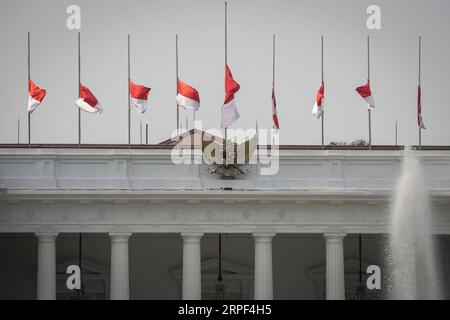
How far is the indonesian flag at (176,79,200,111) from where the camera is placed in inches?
3041

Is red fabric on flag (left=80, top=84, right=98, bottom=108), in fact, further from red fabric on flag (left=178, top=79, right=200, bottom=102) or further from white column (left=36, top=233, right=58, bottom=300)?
white column (left=36, top=233, right=58, bottom=300)

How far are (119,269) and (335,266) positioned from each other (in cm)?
959

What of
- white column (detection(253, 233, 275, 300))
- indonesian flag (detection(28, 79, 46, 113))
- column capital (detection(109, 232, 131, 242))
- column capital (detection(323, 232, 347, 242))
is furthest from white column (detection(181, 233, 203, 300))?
indonesian flag (detection(28, 79, 46, 113))

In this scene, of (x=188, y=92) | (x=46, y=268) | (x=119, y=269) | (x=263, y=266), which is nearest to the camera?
(x=46, y=268)

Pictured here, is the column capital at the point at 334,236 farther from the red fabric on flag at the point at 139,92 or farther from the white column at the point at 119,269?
the red fabric on flag at the point at 139,92

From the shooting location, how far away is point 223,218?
242 feet

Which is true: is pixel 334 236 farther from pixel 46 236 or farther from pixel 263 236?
pixel 46 236

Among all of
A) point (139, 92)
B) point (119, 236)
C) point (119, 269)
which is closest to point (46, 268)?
point (119, 269)

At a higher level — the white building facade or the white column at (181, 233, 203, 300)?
the white building facade

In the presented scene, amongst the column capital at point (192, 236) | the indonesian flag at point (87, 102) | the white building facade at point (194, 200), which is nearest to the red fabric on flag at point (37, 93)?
the indonesian flag at point (87, 102)

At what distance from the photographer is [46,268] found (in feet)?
240

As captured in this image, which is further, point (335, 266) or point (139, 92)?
point (139, 92)
